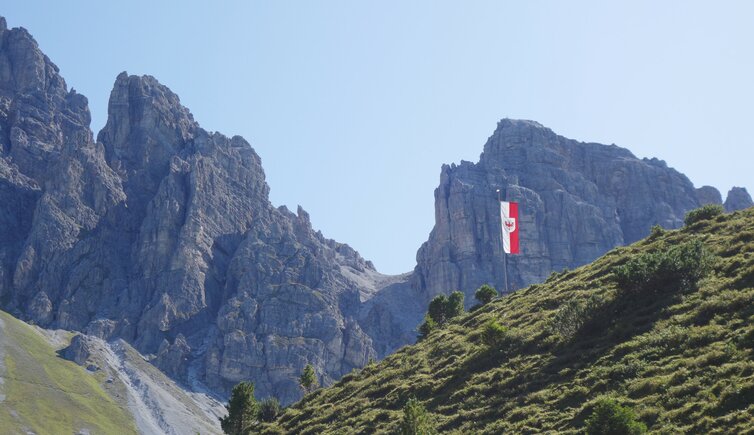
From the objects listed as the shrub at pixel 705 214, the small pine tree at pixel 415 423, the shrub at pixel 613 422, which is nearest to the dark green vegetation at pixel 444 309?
the shrub at pixel 705 214

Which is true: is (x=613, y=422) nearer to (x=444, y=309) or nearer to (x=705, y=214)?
(x=705, y=214)

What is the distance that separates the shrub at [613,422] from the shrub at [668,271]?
2125 centimetres

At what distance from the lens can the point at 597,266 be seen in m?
75.0

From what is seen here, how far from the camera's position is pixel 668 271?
5672 centimetres

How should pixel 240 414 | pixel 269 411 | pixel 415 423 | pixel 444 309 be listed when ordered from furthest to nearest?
pixel 444 309 < pixel 269 411 < pixel 240 414 < pixel 415 423

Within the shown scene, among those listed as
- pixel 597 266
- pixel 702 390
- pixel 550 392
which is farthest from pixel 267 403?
pixel 702 390

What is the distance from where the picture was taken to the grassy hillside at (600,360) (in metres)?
40.7

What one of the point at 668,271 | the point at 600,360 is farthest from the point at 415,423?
the point at 668,271

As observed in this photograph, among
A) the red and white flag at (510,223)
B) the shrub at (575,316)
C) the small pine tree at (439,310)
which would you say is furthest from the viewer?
the small pine tree at (439,310)

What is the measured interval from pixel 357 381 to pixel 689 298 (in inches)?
1308

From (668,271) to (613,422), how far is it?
2372 centimetres

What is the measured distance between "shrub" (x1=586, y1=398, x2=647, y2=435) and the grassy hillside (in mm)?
2164

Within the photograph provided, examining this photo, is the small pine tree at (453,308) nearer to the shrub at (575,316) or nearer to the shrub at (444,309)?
the shrub at (444,309)

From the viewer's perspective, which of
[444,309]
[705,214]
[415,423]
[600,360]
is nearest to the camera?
[415,423]
